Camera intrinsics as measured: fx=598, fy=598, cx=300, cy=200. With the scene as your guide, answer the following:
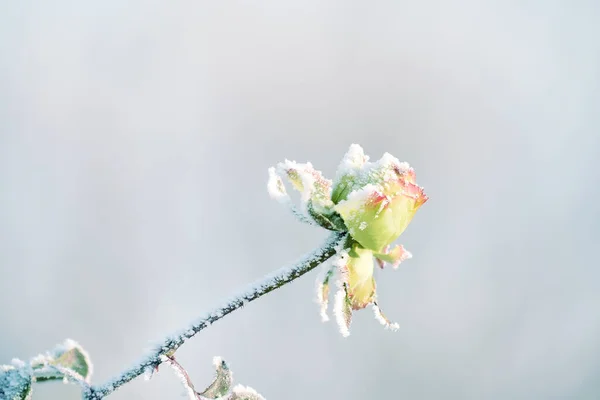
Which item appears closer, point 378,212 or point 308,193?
point 378,212

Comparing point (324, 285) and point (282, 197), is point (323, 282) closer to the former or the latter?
point (324, 285)

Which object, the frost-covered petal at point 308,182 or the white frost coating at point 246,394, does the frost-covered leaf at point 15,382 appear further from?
the frost-covered petal at point 308,182

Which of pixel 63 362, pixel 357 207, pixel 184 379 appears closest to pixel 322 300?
pixel 357 207

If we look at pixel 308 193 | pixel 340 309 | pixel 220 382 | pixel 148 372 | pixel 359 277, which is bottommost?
pixel 148 372

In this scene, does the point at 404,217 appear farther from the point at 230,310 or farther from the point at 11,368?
the point at 11,368

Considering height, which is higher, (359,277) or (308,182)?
(308,182)

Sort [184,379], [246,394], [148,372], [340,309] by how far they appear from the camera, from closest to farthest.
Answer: [148,372] → [184,379] → [246,394] → [340,309]
